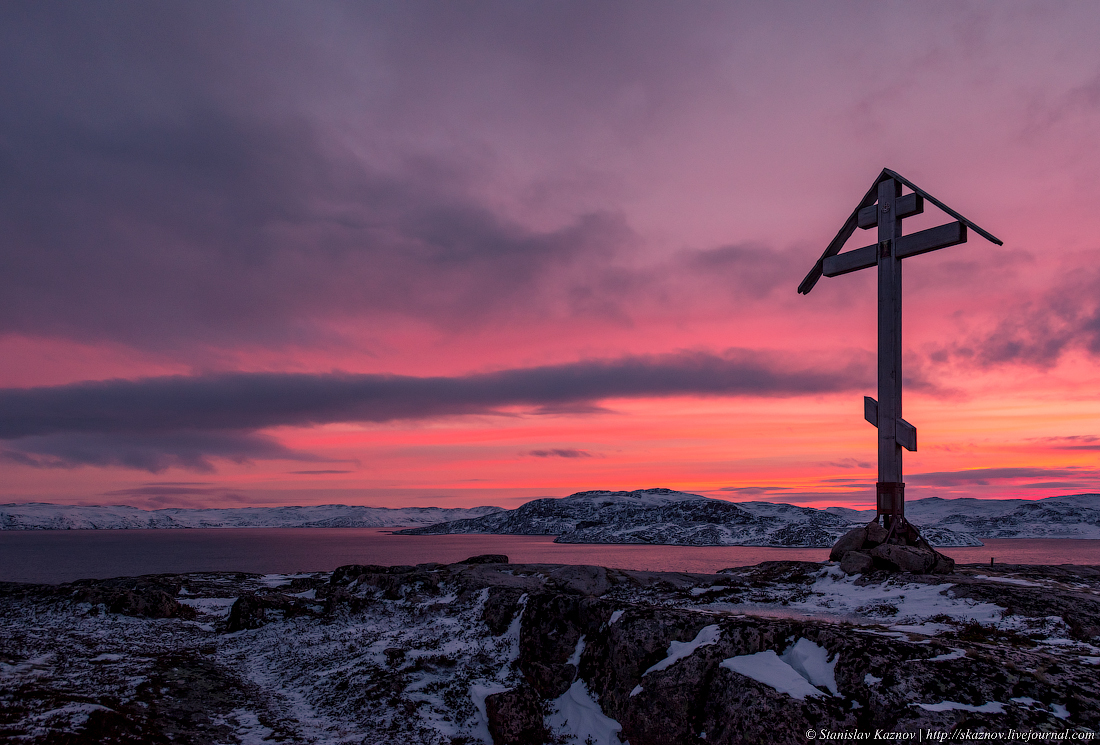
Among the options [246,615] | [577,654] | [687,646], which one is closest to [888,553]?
[687,646]

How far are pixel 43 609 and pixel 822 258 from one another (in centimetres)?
3805

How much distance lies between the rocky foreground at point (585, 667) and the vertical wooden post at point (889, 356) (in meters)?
3.86

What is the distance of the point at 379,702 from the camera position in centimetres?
1391

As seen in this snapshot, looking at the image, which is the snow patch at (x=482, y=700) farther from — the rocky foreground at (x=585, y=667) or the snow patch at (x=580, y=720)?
the snow patch at (x=580, y=720)

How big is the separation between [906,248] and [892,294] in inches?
77.6

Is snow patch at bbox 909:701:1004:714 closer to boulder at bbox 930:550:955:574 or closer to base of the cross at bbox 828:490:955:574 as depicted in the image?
base of the cross at bbox 828:490:955:574

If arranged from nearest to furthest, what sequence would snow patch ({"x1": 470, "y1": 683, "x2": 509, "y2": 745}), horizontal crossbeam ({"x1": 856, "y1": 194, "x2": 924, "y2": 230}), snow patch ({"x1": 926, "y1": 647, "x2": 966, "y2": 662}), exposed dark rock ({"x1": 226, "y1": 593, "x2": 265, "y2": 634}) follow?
1. snow patch ({"x1": 926, "y1": 647, "x2": 966, "y2": 662})
2. snow patch ({"x1": 470, "y1": 683, "x2": 509, "y2": 745})
3. exposed dark rock ({"x1": 226, "y1": 593, "x2": 265, "y2": 634})
4. horizontal crossbeam ({"x1": 856, "y1": 194, "x2": 924, "y2": 230})

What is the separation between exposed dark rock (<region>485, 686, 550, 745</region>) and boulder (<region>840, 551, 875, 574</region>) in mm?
15565

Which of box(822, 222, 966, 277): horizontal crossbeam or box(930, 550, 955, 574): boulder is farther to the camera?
box(822, 222, 966, 277): horizontal crossbeam

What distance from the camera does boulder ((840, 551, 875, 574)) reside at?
76.3 feet

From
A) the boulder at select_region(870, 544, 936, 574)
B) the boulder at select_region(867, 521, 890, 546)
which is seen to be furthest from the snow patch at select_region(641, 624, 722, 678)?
the boulder at select_region(867, 521, 890, 546)

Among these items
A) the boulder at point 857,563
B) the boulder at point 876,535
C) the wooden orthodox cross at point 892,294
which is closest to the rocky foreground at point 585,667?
the boulder at point 857,563

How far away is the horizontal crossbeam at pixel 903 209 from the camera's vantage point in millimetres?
25547

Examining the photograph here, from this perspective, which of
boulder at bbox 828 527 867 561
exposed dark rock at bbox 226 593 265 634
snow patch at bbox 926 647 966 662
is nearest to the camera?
snow patch at bbox 926 647 966 662
